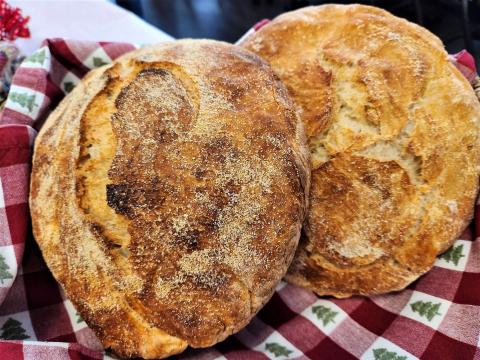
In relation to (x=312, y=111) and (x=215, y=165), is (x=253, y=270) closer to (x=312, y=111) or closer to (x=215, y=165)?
(x=215, y=165)

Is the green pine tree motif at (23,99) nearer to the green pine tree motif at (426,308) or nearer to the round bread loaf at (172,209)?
the round bread loaf at (172,209)

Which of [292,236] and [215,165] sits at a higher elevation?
[215,165]

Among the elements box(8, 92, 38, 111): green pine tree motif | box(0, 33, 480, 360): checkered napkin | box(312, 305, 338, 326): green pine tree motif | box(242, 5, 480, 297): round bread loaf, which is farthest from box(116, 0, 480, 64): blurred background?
box(8, 92, 38, 111): green pine tree motif

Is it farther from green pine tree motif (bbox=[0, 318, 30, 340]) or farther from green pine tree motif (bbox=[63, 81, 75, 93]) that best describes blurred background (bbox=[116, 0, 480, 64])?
green pine tree motif (bbox=[0, 318, 30, 340])

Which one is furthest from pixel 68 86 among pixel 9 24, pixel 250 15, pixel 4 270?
pixel 250 15

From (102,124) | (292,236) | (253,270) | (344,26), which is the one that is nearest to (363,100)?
(344,26)

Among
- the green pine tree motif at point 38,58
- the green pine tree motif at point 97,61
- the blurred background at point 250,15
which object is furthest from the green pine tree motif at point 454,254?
the green pine tree motif at point 38,58
